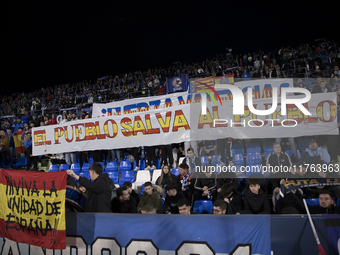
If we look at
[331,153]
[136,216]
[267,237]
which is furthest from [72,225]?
[331,153]

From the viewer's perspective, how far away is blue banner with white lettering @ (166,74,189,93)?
15273 mm

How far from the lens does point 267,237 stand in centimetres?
297

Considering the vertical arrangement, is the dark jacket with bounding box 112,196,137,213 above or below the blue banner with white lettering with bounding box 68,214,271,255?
below

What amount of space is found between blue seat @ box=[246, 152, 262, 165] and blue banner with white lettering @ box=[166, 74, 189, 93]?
26.9 feet

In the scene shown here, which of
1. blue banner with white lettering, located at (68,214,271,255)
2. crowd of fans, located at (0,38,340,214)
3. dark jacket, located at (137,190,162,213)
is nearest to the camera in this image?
blue banner with white lettering, located at (68,214,271,255)

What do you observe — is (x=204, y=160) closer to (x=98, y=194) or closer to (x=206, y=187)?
(x=206, y=187)

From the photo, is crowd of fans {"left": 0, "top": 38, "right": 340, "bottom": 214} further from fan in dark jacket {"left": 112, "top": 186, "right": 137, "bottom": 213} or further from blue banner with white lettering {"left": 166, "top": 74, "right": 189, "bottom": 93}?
blue banner with white lettering {"left": 166, "top": 74, "right": 189, "bottom": 93}

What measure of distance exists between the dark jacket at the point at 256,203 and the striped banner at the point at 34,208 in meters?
3.15

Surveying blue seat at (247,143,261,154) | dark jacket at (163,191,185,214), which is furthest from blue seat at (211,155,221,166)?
dark jacket at (163,191,185,214)

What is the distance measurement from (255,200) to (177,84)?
1165cm

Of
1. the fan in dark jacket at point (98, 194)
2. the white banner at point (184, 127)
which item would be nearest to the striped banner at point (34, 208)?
the fan in dark jacket at point (98, 194)

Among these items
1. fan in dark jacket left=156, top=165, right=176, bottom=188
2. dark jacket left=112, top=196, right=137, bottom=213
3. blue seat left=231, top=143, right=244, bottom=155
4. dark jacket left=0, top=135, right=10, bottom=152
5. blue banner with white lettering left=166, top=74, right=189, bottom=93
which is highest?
blue banner with white lettering left=166, top=74, right=189, bottom=93

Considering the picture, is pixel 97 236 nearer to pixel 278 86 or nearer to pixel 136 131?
pixel 136 131

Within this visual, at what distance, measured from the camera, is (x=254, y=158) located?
770cm
